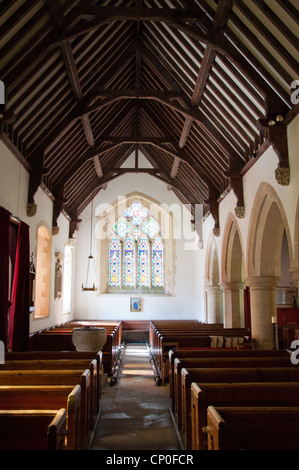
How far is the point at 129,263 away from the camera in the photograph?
13.5 m

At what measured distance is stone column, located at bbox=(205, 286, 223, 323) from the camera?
11005 millimetres

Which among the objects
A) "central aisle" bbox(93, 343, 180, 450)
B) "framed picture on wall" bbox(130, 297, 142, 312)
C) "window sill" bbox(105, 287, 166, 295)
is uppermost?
"window sill" bbox(105, 287, 166, 295)

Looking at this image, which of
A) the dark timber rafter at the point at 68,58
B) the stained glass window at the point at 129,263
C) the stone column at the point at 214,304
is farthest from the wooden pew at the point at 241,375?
the stained glass window at the point at 129,263

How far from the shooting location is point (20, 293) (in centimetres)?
625

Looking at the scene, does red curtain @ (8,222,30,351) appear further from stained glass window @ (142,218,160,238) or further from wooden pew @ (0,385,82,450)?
stained glass window @ (142,218,160,238)

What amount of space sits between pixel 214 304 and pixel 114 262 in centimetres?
405

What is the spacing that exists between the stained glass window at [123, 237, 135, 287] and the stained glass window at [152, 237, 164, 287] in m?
0.74

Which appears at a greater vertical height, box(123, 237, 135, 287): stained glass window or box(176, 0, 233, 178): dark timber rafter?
box(176, 0, 233, 178): dark timber rafter

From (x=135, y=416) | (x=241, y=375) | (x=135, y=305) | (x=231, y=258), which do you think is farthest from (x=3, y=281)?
(x=135, y=305)

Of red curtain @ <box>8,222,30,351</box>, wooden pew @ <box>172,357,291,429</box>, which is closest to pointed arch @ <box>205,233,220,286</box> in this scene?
red curtain @ <box>8,222,30,351</box>

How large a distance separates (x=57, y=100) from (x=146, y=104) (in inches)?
142

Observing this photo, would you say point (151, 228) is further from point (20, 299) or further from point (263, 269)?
point (20, 299)

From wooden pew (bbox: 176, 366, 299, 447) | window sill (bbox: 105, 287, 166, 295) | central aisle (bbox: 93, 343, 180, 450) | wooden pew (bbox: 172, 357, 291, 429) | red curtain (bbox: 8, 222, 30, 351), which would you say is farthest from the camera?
window sill (bbox: 105, 287, 166, 295)

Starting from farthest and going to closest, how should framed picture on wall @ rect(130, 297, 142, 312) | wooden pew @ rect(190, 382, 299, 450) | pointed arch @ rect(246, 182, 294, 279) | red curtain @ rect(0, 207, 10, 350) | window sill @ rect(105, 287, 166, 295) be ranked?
window sill @ rect(105, 287, 166, 295), framed picture on wall @ rect(130, 297, 142, 312), pointed arch @ rect(246, 182, 294, 279), red curtain @ rect(0, 207, 10, 350), wooden pew @ rect(190, 382, 299, 450)
